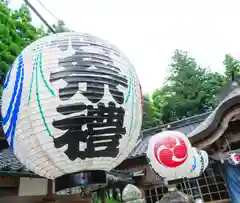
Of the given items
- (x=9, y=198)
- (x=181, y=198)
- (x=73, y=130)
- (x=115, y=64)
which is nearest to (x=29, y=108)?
(x=73, y=130)

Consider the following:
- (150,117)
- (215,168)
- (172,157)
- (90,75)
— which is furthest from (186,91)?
(90,75)

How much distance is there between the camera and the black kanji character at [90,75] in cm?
198

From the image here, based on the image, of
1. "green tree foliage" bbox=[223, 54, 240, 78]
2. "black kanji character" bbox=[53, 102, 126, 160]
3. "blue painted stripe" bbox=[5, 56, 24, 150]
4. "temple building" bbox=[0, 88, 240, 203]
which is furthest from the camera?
"green tree foliage" bbox=[223, 54, 240, 78]

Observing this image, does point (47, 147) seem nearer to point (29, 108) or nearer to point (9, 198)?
point (29, 108)

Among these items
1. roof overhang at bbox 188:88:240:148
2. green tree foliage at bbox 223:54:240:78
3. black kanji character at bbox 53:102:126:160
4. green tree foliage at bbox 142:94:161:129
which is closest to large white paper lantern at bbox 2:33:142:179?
black kanji character at bbox 53:102:126:160

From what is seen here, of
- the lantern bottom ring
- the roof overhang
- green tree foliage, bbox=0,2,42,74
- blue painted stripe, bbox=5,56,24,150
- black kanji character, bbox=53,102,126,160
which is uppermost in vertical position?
green tree foliage, bbox=0,2,42,74

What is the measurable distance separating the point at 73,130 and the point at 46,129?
219 mm

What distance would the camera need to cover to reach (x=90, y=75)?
2.07 meters

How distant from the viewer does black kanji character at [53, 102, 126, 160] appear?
1896 mm

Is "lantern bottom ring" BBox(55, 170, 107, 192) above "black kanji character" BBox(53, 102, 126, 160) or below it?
below

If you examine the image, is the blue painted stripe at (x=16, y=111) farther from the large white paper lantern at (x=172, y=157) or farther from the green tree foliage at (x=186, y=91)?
the green tree foliage at (x=186, y=91)

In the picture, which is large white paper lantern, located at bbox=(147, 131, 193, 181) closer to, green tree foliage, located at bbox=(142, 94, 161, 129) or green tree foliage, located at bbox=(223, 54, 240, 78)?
green tree foliage, located at bbox=(142, 94, 161, 129)

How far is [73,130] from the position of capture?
189cm

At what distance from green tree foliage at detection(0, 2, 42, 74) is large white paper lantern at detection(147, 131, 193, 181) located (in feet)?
21.4
